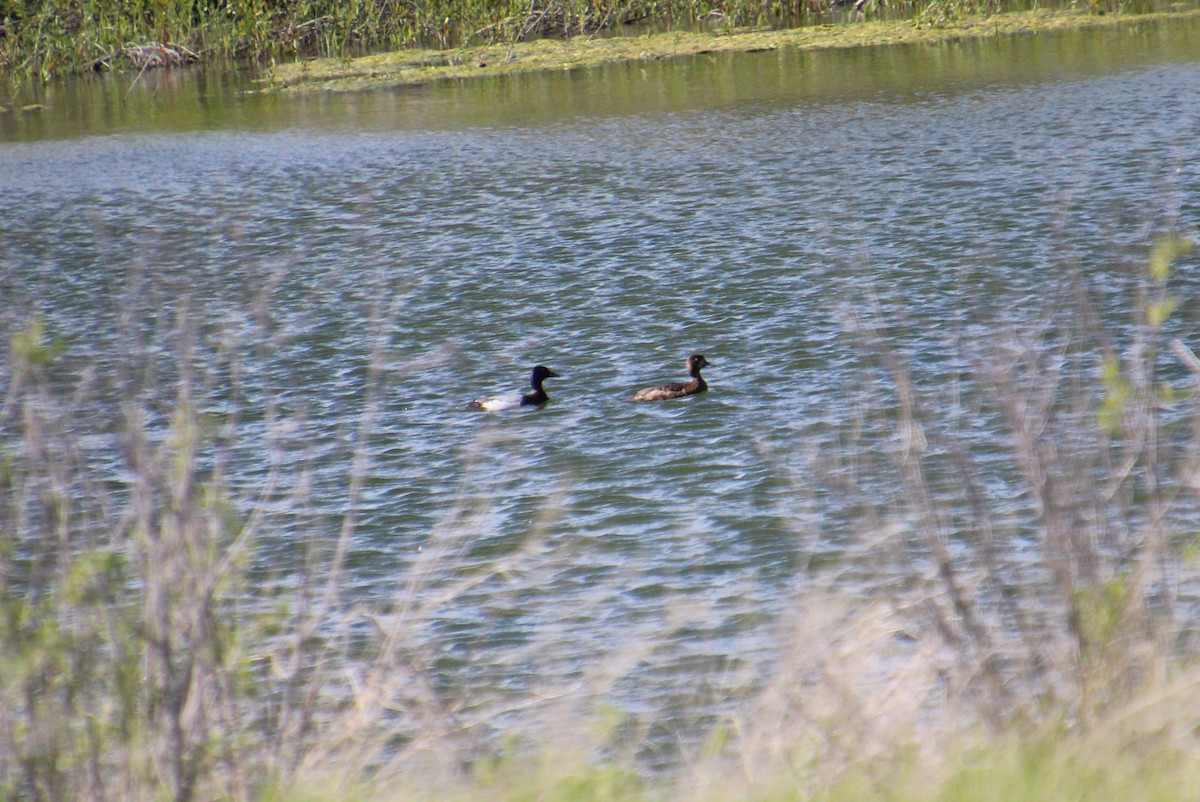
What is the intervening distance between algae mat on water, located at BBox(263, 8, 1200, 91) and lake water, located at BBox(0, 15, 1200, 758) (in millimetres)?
1401

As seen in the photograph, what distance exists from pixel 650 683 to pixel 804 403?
3.77 meters

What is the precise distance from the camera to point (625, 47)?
3083 cm

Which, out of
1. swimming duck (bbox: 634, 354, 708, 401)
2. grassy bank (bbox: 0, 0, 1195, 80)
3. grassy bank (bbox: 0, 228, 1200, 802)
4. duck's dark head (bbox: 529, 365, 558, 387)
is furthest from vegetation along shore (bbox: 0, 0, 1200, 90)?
grassy bank (bbox: 0, 228, 1200, 802)

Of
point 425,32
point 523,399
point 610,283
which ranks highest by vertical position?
point 425,32

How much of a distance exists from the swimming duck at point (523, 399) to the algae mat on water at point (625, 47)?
20.1m

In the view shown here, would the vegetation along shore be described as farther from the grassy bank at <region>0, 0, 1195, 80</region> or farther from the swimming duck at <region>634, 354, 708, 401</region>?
the swimming duck at <region>634, 354, 708, 401</region>

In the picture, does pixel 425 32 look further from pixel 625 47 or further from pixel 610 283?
pixel 610 283

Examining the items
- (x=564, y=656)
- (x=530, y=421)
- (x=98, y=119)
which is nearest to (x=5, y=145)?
(x=98, y=119)

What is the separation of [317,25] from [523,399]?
25.8m

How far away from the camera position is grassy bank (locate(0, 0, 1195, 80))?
107 feet

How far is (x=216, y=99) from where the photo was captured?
2945 centimetres

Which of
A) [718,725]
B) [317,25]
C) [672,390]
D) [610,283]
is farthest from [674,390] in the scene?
[317,25]

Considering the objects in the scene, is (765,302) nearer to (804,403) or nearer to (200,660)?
(804,403)

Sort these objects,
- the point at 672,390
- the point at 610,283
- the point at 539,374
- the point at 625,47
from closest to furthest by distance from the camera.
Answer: the point at 672,390, the point at 539,374, the point at 610,283, the point at 625,47
